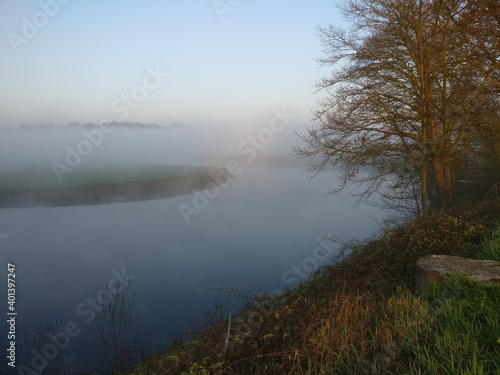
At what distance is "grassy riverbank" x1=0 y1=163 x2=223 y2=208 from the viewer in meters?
34.5

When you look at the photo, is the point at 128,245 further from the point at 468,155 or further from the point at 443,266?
the point at 443,266

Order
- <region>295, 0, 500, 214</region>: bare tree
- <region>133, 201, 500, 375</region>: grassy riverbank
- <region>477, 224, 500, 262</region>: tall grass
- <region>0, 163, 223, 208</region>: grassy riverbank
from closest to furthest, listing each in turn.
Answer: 1. <region>133, 201, 500, 375</region>: grassy riverbank
2. <region>477, 224, 500, 262</region>: tall grass
3. <region>295, 0, 500, 214</region>: bare tree
4. <region>0, 163, 223, 208</region>: grassy riverbank

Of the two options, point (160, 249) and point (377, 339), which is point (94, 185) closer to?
point (160, 249)

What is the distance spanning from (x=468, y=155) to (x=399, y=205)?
389cm

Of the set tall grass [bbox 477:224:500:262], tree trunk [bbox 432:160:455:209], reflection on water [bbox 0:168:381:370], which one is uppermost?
tree trunk [bbox 432:160:455:209]

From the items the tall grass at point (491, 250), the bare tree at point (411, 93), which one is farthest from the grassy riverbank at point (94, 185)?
the tall grass at point (491, 250)

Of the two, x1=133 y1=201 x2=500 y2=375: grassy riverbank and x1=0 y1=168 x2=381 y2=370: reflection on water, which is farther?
x1=0 y1=168 x2=381 y2=370: reflection on water

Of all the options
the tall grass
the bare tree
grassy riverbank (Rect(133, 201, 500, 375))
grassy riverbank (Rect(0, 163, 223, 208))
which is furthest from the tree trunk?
grassy riverbank (Rect(0, 163, 223, 208))

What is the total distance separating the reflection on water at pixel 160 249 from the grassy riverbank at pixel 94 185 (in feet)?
4.89

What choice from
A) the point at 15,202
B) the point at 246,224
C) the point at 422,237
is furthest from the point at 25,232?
the point at 422,237

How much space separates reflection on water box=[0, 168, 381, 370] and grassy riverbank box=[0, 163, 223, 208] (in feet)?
4.89

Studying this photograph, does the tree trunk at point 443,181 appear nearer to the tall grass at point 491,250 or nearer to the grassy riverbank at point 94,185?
the tall grass at point 491,250

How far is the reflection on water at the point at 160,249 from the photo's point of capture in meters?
17.7

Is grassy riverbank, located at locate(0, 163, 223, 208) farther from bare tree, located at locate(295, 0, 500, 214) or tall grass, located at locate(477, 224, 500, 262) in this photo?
tall grass, located at locate(477, 224, 500, 262)
